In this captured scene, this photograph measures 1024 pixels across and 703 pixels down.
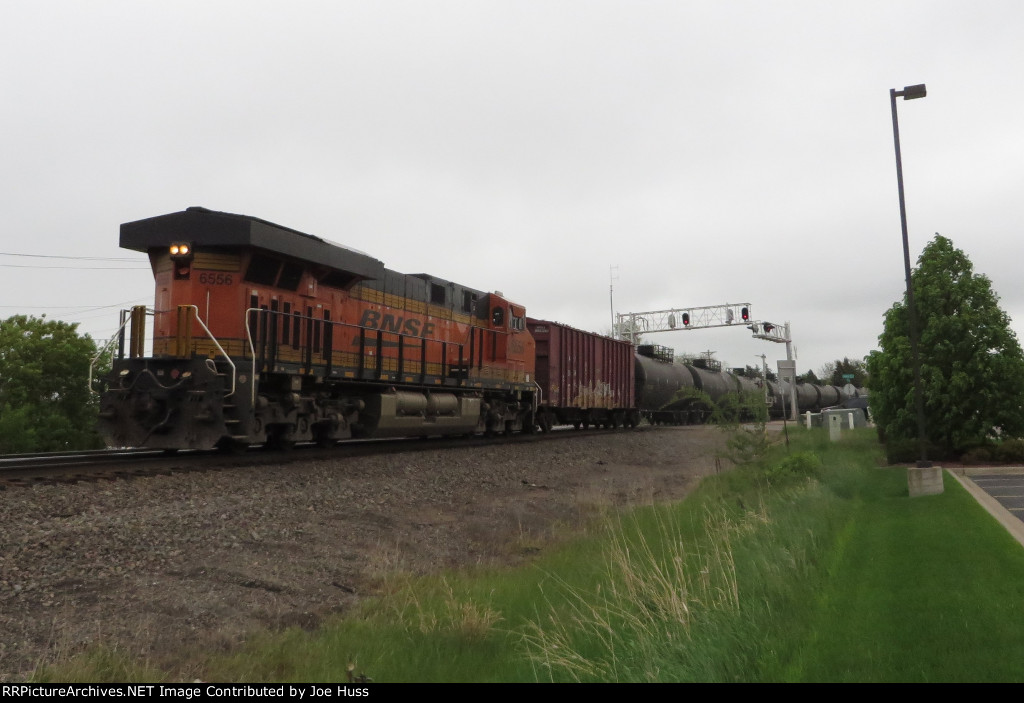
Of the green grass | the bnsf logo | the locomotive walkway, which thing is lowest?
the green grass

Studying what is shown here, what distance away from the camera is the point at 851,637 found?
4488mm

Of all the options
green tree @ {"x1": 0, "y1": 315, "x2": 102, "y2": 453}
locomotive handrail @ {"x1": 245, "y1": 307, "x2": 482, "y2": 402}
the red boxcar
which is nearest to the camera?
locomotive handrail @ {"x1": 245, "y1": 307, "x2": 482, "y2": 402}

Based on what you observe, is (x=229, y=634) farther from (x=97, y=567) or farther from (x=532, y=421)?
(x=532, y=421)

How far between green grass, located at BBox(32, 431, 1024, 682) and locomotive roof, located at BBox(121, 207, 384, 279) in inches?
299

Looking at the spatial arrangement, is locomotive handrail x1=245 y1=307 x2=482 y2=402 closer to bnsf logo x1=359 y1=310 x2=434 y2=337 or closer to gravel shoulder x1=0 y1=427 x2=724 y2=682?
bnsf logo x1=359 y1=310 x2=434 y2=337

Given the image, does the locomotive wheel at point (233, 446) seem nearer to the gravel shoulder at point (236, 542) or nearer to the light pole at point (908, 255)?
the gravel shoulder at point (236, 542)

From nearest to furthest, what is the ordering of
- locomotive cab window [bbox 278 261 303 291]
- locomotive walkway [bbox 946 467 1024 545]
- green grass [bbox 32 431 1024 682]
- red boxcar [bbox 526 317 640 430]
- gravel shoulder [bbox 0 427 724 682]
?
green grass [bbox 32 431 1024 682]
gravel shoulder [bbox 0 427 724 682]
locomotive walkway [bbox 946 467 1024 545]
locomotive cab window [bbox 278 261 303 291]
red boxcar [bbox 526 317 640 430]

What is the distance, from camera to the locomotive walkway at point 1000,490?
8.90 meters

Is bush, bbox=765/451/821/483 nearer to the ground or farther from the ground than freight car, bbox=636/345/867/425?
nearer to the ground

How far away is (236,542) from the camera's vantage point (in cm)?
719

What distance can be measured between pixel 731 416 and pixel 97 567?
1265 centimetres

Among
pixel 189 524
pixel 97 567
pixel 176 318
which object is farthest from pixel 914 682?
pixel 176 318

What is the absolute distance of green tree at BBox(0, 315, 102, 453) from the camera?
128 feet

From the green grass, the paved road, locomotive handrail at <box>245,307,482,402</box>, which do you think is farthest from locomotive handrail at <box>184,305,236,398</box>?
the paved road
